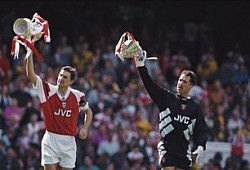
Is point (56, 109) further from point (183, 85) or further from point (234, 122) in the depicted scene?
point (234, 122)

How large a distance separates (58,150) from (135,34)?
13.0 m

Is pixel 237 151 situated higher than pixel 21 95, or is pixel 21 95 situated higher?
pixel 21 95

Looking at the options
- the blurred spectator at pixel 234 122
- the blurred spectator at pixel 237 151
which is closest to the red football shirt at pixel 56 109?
the blurred spectator at pixel 237 151

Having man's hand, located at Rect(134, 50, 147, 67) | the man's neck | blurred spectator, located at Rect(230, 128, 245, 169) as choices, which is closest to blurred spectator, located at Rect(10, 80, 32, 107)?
blurred spectator, located at Rect(230, 128, 245, 169)

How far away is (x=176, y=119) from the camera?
12.9m

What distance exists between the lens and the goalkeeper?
42.2 feet

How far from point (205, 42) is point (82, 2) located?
11.6 feet

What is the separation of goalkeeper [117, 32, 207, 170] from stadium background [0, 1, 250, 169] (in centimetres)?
645

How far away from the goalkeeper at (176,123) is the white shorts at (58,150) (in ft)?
4.01

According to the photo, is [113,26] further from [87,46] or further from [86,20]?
[87,46]

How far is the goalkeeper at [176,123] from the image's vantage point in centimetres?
1288

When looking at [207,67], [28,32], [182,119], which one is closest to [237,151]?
[207,67]

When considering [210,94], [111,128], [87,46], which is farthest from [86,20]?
[111,128]

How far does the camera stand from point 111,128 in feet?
67.0
